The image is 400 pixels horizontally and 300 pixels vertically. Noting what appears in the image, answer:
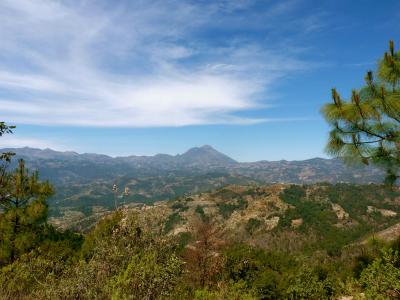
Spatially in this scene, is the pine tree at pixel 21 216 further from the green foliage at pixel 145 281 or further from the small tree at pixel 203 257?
the green foliage at pixel 145 281

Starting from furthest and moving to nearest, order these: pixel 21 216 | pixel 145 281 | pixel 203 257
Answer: pixel 203 257
pixel 21 216
pixel 145 281

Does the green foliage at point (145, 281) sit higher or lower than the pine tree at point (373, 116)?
lower

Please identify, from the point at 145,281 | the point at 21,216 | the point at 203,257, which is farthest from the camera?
the point at 203,257

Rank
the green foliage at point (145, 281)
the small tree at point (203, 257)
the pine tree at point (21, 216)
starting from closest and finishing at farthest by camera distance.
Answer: the green foliage at point (145, 281), the pine tree at point (21, 216), the small tree at point (203, 257)

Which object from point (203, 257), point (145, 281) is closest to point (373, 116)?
point (145, 281)

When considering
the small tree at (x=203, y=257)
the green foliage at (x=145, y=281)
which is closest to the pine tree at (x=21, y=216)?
the small tree at (x=203, y=257)

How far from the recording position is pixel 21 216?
84.8 ft

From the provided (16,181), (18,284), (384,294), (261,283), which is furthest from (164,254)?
(261,283)

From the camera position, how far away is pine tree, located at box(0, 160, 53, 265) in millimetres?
25594

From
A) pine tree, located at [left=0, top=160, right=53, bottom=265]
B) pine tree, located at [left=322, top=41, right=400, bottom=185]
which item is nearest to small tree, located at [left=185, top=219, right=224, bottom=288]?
pine tree, located at [left=0, top=160, right=53, bottom=265]

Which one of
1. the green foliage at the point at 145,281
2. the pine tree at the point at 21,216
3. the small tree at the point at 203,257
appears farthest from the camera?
the small tree at the point at 203,257

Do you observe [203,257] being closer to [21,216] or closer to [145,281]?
[21,216]

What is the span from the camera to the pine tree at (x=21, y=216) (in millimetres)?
25594

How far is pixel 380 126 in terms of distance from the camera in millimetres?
11398
